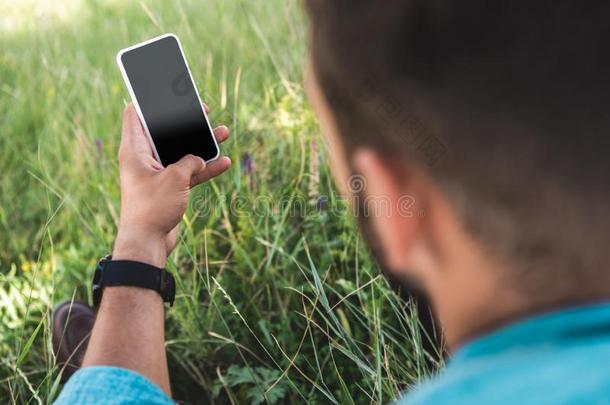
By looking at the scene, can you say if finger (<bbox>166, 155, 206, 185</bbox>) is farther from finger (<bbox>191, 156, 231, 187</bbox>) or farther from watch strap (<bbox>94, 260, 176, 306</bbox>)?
watch strap (<bbox>94, 260, 176, 306</bbox>)

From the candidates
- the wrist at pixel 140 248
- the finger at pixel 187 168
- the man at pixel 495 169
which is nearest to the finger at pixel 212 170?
the finger at pixel 187 168

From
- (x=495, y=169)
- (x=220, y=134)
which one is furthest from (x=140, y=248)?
(x=495, y=169)

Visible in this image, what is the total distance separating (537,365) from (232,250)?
1.31 meters

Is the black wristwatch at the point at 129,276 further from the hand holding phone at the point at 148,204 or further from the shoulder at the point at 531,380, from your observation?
the shoulder at the point at 531,380

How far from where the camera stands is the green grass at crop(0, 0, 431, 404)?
5.28ft

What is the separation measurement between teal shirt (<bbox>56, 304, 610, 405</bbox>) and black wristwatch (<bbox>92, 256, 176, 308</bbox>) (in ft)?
2.40

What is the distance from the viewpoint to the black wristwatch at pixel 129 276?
1.31m

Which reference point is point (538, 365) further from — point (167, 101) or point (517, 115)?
point (167, 101)

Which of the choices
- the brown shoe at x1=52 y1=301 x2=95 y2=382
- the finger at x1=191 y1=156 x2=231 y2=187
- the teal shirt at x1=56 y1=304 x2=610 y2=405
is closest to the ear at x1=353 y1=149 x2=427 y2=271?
the teal shirt at x1=56 y1=304 x2=610 y2=405

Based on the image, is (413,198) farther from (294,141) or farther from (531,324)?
(294,141)

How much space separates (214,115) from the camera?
220 centimetres

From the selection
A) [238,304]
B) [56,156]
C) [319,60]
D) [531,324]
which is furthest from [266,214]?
[531,324]

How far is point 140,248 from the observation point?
1337 millimetres

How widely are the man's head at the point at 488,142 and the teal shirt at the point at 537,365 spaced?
3cm
